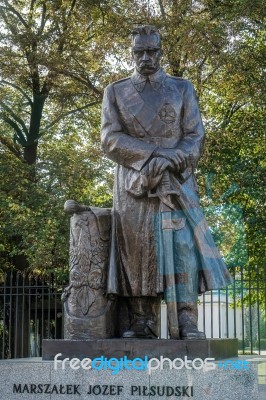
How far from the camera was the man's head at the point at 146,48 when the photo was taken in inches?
252

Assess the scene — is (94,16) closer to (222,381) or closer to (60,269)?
(60,269)

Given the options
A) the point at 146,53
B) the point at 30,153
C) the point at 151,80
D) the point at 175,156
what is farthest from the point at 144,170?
the point at 30,153

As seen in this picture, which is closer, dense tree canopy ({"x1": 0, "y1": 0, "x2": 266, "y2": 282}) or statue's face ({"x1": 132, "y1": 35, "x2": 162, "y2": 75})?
statue's face ({"x1": 132, "y1": 35, "x2": 162, "y2": 75})

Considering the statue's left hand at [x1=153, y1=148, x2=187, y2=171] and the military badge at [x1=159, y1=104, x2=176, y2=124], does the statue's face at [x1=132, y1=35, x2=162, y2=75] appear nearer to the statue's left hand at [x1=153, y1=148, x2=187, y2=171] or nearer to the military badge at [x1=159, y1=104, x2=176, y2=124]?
the military badge at [x1=159, y1=104, x2=176, y2=124]

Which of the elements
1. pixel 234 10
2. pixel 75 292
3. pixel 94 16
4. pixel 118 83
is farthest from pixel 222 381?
pixel 94 16

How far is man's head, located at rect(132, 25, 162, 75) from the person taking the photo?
6.40 meters

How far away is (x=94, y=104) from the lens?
18.5 m

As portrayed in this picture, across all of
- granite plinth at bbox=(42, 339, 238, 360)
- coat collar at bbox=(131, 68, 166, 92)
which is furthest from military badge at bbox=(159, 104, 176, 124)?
granite plinth at bbox=(42, 339, 238, 360)

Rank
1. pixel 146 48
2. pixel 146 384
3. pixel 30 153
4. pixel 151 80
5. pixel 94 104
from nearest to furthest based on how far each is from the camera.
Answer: pixel 146 384, pixel 146 48, pixel 151 80, pixel 94 104, pixel 30 153

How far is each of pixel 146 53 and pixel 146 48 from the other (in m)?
0.05

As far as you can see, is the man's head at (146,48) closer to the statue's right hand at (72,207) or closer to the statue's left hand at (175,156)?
the statue's left hand at (175,156)

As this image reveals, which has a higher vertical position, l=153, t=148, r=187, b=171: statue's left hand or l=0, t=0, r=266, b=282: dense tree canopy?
l=0, t=0, r=266, b=282: dense tree canopy

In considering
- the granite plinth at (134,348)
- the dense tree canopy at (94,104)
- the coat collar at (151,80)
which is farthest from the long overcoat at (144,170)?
the dense tree canopy at (94,104)

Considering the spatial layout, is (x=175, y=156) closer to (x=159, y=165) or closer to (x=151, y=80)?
(x=159, y=165)
